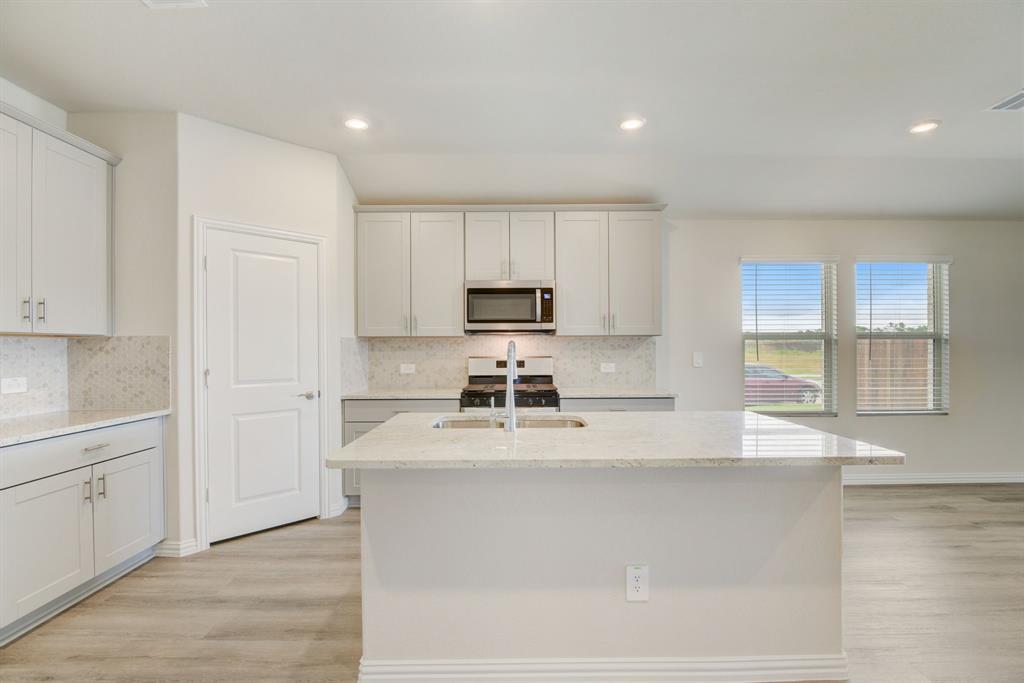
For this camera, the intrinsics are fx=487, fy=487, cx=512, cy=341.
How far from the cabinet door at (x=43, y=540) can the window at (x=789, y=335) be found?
4635 mm

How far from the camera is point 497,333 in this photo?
4.19 m

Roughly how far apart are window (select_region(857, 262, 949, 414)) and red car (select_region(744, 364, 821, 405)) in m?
0.44

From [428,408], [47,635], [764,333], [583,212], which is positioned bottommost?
[47,635]

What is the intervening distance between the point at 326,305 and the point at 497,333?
54.9 inches

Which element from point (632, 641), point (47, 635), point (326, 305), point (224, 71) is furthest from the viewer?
point (326, 305)

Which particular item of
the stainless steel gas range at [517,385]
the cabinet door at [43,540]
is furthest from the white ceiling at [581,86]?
the cabinet door at [43,540]

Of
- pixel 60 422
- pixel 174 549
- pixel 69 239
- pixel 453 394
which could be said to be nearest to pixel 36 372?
pixel 60 422

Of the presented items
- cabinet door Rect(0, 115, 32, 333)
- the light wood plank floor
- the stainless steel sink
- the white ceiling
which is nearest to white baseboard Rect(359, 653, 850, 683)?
the light wood plank floor

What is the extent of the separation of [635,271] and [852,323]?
6.98 ft

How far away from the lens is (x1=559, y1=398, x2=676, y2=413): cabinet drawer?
12.2 feet

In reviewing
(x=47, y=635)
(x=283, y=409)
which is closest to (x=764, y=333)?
(x=283, y=409)

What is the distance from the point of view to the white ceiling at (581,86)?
2.12 m

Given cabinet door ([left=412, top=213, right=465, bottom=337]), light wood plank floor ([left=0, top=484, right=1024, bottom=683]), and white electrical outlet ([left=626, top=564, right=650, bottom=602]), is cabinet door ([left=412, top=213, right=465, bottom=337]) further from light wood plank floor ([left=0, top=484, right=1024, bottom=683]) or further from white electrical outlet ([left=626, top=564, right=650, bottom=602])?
white electrical outlet ([left=626, top=564, right=650, bottom=602])

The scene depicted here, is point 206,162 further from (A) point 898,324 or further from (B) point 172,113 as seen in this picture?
(A) point 898,324
